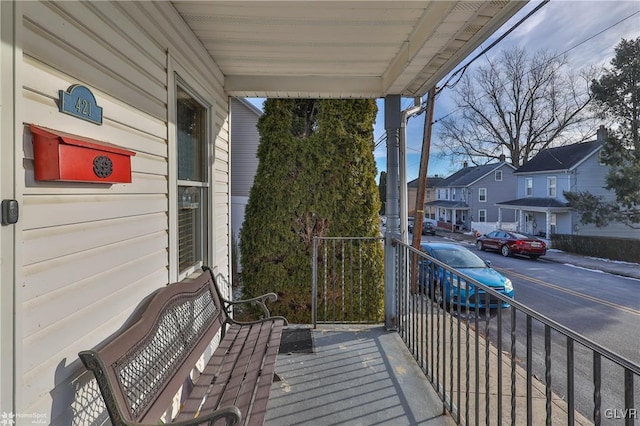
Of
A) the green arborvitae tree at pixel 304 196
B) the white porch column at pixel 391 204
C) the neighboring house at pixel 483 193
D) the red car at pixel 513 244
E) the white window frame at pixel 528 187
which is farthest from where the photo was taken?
the neighboring house at pixel 483 193

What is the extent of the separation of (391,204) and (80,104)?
8.89 ft

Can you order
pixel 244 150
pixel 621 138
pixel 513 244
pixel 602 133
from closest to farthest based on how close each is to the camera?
1. pixel 244 150
2. pixel 513 244
3. pixel 621 138
4. pixel 602 133

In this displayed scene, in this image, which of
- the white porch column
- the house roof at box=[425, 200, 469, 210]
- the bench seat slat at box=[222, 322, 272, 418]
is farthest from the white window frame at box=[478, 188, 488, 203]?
the bench seat slat at box=[222, 322, 272, 418]

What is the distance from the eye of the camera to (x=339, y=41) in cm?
246

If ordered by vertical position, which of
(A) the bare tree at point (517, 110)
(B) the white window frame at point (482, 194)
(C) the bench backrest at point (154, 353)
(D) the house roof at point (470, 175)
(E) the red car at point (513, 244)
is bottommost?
(E) the red car at point (513, 244)

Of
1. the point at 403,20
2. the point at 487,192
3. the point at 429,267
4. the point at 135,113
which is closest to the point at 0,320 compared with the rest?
the point at 135,113

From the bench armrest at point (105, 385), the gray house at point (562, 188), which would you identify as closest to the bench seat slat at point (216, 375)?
the bench armrest at point (105, 385)

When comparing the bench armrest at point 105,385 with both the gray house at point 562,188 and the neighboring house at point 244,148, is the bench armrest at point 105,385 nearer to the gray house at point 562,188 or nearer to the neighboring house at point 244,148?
the neighboring house at point 244,148

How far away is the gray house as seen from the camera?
1653 centimetres

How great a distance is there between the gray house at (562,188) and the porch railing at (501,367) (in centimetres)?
1556

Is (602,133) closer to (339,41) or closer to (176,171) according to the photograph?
(339,41)

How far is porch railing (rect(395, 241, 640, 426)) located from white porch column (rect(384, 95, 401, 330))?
11cm

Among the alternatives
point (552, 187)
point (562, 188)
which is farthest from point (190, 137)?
point (552, 187)

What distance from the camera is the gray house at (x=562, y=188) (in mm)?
16531
